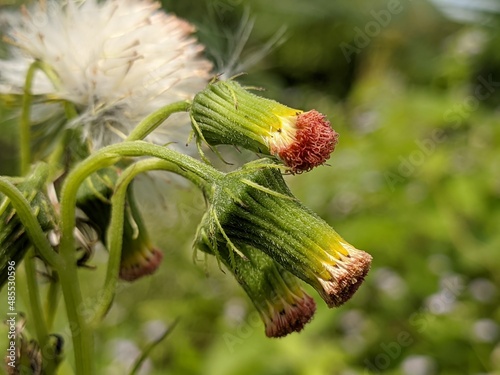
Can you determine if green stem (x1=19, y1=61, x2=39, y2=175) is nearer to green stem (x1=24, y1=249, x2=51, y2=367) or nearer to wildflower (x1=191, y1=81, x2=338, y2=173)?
green stem (x1=24, y1=249, x2=51, y2=367)

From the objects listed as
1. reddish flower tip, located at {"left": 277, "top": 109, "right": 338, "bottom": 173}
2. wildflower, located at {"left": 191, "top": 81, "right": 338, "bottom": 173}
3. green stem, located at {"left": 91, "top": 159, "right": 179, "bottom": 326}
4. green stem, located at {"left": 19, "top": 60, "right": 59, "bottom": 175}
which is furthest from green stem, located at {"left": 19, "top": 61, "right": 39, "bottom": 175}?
reddish flower tip, located at {"left": 277, "top": 109, "right": 338, "bottom": 173}

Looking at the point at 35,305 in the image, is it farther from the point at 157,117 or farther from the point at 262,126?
the point at 262,126

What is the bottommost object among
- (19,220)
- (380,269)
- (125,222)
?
(380,269)

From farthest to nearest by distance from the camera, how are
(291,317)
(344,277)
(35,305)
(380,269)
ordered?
(380,269) < (35,305) < (291,317) < (344,277)

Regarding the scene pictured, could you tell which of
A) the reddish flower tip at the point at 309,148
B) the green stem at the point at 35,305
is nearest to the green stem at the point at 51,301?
the green stem at the point at 35,305

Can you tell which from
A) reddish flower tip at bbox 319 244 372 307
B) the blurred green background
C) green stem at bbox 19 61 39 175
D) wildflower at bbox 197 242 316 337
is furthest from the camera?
the blurred green background

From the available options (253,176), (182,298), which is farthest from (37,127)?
(182,298)

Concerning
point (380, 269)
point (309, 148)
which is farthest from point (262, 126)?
point (380, 269)

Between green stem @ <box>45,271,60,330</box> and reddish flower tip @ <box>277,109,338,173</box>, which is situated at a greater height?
reddish flower tip @ <box>277,109,338,173</box>
